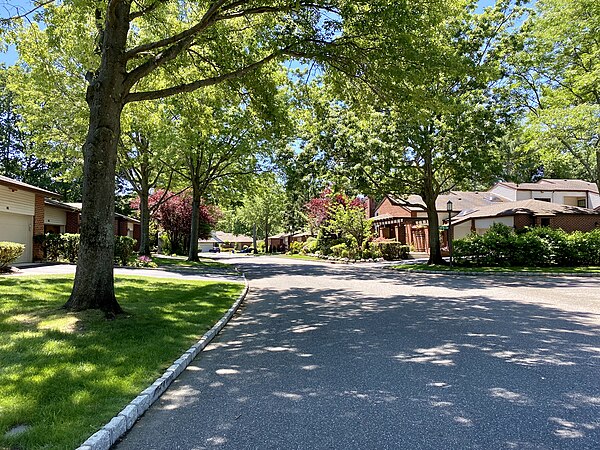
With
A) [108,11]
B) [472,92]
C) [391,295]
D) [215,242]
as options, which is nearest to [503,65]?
[472,92]

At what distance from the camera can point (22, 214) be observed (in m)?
20.2

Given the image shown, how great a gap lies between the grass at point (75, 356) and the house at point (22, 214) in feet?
34.2

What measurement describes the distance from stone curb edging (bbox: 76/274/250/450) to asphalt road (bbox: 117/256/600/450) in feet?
0.33

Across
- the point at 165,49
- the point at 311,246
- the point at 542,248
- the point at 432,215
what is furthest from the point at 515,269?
the point at 311,246

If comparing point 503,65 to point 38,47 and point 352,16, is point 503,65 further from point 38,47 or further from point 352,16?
point 38,47

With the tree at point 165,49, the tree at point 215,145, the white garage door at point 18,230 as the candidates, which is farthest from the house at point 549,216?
the white garage door at point 18,230

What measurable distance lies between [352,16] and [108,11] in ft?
16.3

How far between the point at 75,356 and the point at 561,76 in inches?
1066

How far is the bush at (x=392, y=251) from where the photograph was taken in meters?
34.4

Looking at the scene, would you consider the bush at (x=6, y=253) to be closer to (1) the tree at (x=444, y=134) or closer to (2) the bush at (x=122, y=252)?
(2) the bush at (x=122, y=252)

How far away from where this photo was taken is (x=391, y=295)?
41.2ft

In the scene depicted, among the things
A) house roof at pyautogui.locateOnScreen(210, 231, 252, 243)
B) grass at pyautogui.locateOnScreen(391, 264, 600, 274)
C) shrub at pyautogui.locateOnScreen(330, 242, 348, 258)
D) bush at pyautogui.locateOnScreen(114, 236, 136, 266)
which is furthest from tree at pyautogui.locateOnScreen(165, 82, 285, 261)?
house roof at pyautogui.locateOnScreen(210, 231, 252, 243)

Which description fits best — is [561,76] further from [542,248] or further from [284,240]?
[284,240]

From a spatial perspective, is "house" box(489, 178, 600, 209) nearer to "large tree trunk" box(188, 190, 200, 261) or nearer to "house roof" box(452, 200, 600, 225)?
"house roof" box(452, 200, 600, 225)
